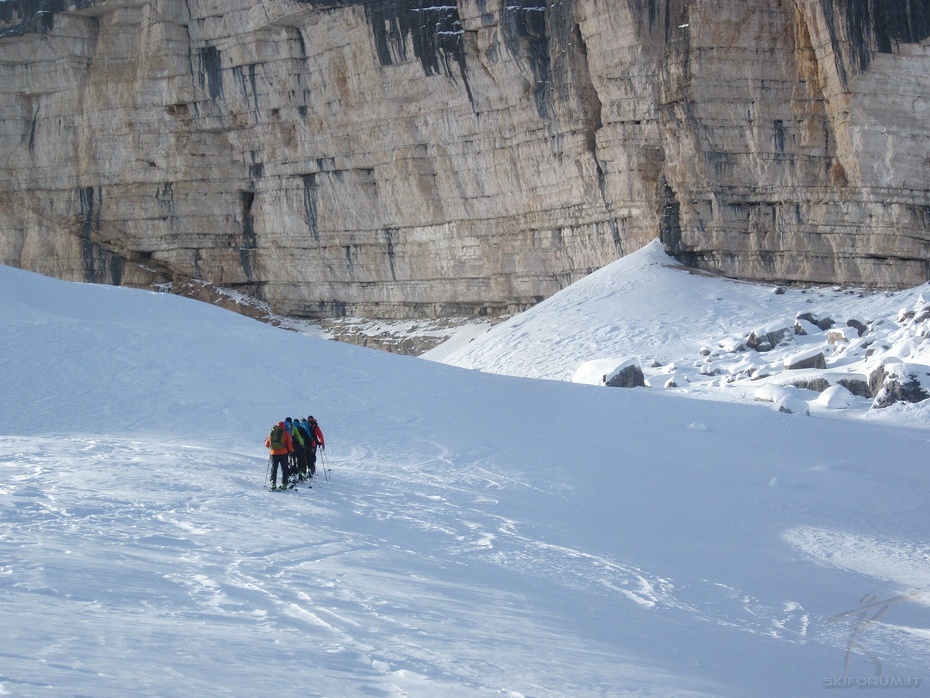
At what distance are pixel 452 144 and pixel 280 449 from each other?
26.9 meters

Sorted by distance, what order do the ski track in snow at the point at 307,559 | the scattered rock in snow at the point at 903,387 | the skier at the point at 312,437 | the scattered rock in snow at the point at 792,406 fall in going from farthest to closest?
the scattered rock in snow at the point at 903,387
the scattered rock in snow at the point at 792,406
the skier at the point at 312,437
the ski track in snow at the point at 307,559

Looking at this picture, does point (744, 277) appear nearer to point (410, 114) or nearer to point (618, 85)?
point (618, 85)

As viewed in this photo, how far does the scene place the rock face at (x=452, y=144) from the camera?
27.9m

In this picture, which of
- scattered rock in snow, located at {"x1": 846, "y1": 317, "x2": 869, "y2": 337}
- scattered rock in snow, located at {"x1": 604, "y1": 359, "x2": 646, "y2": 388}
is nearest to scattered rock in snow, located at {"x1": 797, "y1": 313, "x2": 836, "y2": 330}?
scattered rock in snow, located at {"x1": 846, "y1": 317, "x2": 869, "y2": 337}

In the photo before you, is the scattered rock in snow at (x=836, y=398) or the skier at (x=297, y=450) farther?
the scattered rock in snow at (x=836, y=398)

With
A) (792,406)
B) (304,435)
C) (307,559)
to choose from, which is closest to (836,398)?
(792,406)

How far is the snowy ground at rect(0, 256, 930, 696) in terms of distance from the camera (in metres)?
5.14

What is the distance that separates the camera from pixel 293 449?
1090 cm

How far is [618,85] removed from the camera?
101 feet

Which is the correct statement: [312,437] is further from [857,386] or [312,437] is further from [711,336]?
[711,336]

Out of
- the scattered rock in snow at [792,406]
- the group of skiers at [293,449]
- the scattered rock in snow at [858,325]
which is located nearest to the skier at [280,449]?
the group of skiers at [293,449]

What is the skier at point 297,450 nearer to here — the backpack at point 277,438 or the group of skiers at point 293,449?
the group of skiers at point 293,449

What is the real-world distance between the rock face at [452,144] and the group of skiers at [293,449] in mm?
21065

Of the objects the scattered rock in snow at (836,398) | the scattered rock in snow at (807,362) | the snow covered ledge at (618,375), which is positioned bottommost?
the scattered rock in snow at (836,398)
